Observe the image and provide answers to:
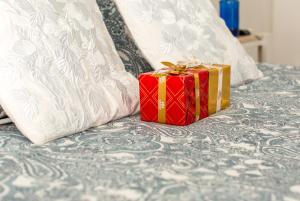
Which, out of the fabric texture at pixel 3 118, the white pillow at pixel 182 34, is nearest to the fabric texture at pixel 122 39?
the white pillow at pixel 182 34

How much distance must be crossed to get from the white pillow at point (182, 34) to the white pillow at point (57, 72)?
0.19 metres

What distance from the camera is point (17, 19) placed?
1.19 meters

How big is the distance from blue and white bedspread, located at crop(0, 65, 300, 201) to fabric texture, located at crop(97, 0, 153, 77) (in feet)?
0.92

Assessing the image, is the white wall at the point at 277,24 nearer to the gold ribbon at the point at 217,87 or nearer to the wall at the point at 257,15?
the wall at the point at 257,15

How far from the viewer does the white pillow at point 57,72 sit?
1.13 metres

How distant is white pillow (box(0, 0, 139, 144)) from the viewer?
44.6 inches

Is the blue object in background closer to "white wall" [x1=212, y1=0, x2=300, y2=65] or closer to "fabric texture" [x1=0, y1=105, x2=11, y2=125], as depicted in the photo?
"white wall" [x1=212, y1=0, x2=300, y2=65]

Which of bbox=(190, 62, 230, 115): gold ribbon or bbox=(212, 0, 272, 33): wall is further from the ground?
bbox=(212, 0, 272, 33): wall

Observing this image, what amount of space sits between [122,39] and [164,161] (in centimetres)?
70

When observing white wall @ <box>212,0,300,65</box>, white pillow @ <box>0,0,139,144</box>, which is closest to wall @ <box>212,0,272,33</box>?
white wall @ <box>212,0,300,65</box>

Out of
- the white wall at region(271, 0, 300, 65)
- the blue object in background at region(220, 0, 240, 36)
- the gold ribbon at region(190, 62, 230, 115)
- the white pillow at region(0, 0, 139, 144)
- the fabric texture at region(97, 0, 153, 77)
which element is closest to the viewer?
the white pillow at region(0, 0, 139, 144)

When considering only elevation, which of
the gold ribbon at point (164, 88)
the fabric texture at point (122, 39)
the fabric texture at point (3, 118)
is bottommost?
the fabric texture at point (3, 118)

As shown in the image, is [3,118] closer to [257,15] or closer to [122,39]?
[122,39]

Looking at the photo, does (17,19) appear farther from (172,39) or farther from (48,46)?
(172,39)
